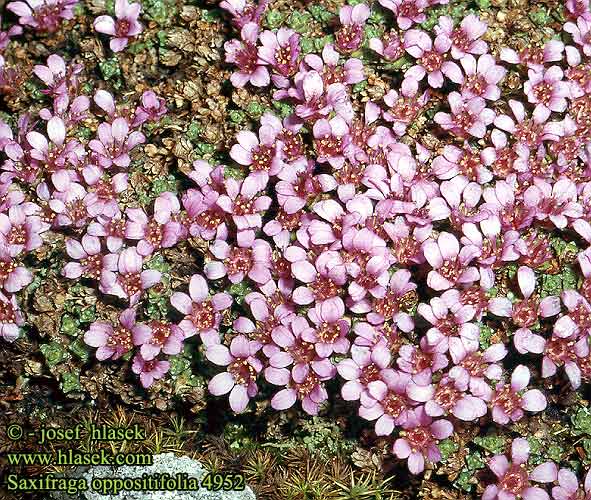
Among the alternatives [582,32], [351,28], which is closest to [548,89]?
[582,32]

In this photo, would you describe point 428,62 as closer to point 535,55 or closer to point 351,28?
point 351,28

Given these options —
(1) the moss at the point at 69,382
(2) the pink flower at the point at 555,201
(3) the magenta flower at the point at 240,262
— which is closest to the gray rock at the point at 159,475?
(1) the moss at the point at 69,382

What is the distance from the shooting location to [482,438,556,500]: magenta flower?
10.3ft

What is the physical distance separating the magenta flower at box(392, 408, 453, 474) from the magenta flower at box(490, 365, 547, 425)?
24 centimetres

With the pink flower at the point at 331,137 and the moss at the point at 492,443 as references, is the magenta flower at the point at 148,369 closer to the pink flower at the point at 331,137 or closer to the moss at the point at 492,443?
the pink flower at the point at 331,137

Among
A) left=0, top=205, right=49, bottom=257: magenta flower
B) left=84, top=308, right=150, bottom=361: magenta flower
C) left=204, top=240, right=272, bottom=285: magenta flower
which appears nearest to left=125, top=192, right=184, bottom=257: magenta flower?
left=204, top=240, right=272, bottom=285: magenta flower

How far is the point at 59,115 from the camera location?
12.2 feet

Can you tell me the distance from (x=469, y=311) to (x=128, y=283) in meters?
1.47

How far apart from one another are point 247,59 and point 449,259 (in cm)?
142

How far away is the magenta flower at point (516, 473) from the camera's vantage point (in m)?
3.13

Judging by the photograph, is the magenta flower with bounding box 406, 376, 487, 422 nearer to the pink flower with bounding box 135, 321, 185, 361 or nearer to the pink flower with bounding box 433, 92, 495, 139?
the pink flower with bounding box 135, 321, 185, 361

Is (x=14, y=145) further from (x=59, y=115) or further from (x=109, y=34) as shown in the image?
(x=109, y=34)

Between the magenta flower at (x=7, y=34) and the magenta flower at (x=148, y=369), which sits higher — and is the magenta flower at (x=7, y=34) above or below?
above

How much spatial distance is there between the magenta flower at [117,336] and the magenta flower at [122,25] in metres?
1.45
